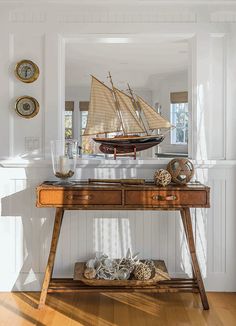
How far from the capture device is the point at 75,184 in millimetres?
2949

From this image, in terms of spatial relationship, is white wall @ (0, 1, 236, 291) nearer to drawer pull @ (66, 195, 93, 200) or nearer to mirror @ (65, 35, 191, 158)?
drawer pull @ (66, 195, 93, 200)

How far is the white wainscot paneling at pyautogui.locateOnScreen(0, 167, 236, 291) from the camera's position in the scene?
3252mm

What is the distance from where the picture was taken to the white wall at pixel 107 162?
3197 millimetres

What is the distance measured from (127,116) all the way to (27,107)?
2.63ft

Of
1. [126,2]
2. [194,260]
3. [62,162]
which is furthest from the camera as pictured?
[126,2]

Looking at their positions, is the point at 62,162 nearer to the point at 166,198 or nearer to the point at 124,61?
the point at 166,198

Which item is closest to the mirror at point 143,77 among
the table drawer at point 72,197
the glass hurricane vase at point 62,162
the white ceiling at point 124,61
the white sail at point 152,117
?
the white ceiling at point 124,61

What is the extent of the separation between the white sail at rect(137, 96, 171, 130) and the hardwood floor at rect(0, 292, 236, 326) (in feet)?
4.41

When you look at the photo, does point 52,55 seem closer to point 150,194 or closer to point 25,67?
Result: point 25,67

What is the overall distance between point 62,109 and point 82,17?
74 centimetres

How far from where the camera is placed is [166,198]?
2791 millimetres

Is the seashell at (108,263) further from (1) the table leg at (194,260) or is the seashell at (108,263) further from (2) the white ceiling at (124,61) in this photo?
(2) the white ceiling at (124,61)

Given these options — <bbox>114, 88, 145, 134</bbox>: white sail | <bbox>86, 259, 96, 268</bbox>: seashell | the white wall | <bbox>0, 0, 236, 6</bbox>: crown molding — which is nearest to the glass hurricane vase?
the white wall

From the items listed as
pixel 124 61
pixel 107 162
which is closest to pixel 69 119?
pixel 124 61
